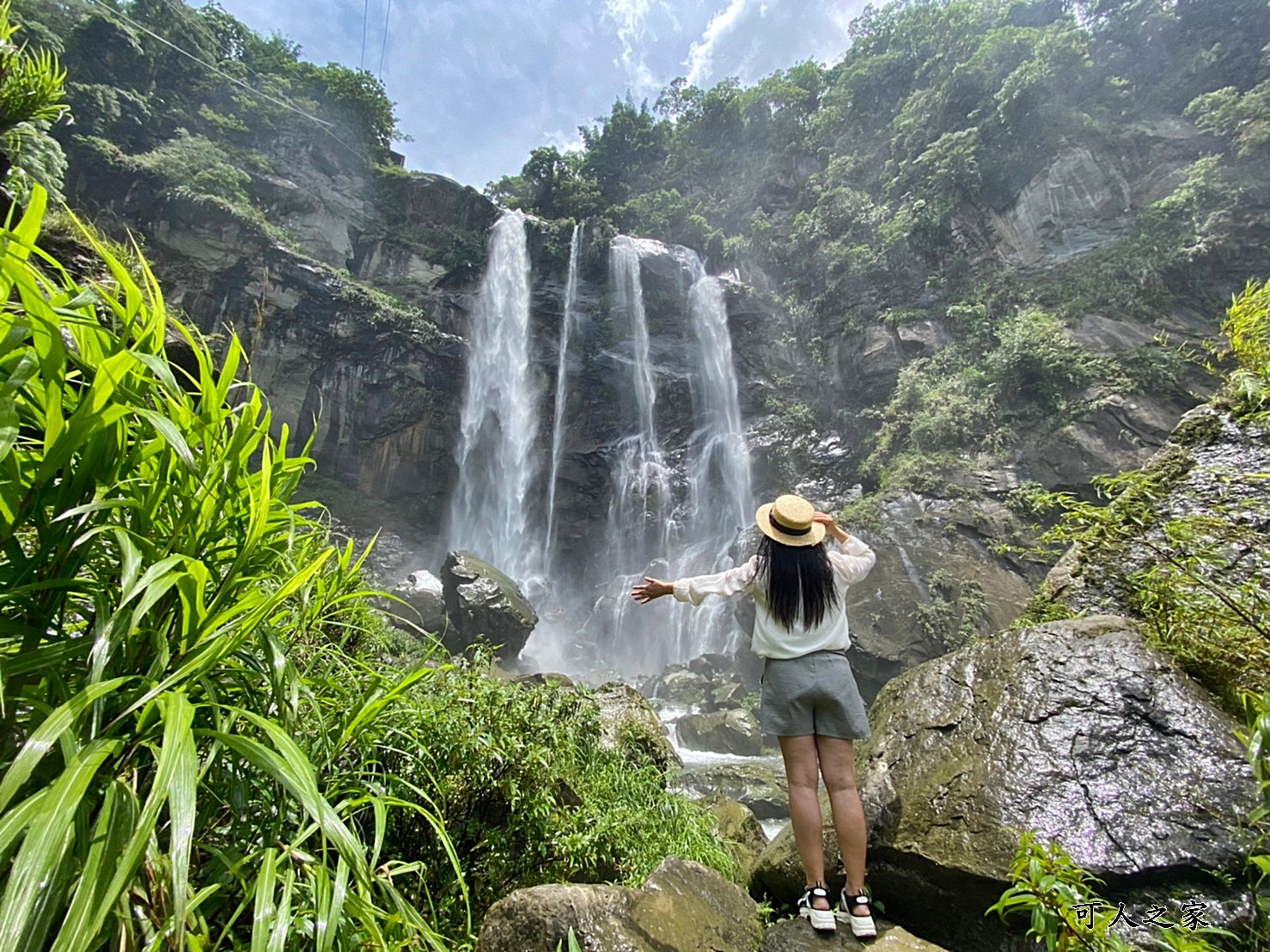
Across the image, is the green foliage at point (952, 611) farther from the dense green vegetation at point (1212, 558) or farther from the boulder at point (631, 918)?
the boulder at point (631, 918)

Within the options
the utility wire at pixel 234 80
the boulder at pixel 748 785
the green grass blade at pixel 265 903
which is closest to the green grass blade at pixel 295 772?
the green grass blade at pixel 265 903

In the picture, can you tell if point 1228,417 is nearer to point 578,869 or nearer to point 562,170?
point 578,869

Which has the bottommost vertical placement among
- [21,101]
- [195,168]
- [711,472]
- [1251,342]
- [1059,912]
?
[1059,912]

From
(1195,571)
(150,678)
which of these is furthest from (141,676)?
(1195,571)

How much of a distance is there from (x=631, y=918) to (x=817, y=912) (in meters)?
0.66

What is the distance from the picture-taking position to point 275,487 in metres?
1.54

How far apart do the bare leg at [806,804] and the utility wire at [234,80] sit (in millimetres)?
26259

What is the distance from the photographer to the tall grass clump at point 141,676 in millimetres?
856

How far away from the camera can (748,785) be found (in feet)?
24.1

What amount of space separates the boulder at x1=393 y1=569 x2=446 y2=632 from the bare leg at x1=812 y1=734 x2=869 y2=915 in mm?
11805

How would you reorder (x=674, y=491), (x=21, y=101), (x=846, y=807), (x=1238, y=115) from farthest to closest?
(x=674, y=491)
(x=1238, y=115)
(x=21, y=101)
(x=846, y=807)

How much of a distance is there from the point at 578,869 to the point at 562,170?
27.7 m

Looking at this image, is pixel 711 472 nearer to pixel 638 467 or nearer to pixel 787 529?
pixel 638 467

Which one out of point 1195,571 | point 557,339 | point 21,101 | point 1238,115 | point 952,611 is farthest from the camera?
point 557,339
